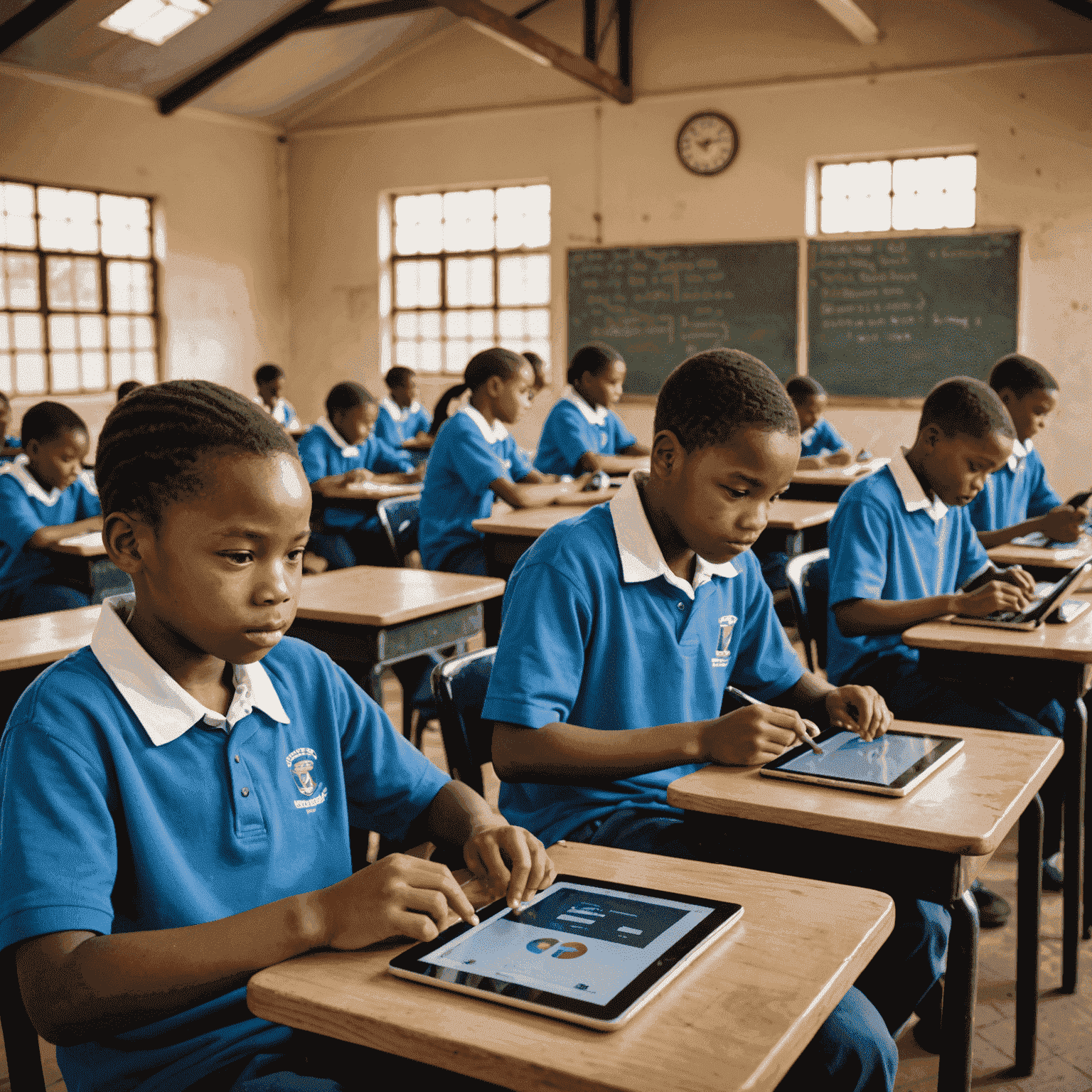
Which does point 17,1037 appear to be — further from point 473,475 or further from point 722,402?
point 473,475

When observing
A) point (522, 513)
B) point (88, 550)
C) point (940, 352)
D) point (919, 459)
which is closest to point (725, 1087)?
point (919, 459)

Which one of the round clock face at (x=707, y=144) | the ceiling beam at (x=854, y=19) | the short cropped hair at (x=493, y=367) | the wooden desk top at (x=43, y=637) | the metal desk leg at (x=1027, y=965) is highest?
the ceiling beam at (x=854, y=19)

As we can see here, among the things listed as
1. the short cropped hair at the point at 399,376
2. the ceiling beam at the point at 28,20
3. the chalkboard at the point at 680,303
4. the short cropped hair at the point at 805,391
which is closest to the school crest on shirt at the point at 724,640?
the short cropped hair at the point at 805,391

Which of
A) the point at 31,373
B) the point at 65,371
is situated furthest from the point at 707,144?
the point at 31,373

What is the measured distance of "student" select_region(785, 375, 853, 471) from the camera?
558cm

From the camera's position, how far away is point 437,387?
9039 mm

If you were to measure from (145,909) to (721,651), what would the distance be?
90 centimetres

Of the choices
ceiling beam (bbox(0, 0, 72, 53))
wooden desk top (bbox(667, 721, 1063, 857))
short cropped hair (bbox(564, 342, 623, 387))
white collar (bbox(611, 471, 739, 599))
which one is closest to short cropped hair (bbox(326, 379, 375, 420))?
short cropped hair (bbox(564, 342, 623, 387))

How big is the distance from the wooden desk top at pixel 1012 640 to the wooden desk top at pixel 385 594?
97 cm

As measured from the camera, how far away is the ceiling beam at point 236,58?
7.77 metres

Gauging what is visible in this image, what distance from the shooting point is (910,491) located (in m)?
2.45

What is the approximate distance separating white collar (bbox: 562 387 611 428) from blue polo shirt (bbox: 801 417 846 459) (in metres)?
1.40

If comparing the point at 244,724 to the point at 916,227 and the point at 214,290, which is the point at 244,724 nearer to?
the point at 916,227

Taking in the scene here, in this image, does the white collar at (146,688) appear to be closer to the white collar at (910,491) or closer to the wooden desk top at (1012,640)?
the wooden desk top at (1012,640)
